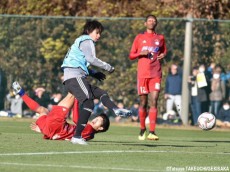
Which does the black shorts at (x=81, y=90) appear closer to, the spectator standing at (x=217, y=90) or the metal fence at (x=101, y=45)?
the spectator standing at (x=217, y=90)

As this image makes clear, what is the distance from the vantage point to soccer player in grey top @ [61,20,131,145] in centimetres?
1405

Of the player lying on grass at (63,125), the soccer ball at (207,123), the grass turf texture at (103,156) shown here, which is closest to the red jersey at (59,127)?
the player lying on grass at (63,125)

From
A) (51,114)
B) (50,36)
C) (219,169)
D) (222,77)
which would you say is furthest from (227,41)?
(219,169)

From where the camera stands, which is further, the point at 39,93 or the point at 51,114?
the point at 39,93

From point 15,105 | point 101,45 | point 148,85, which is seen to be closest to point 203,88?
point 101,45

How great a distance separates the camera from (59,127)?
14680mm

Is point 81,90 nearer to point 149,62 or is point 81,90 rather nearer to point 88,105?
point 88,105

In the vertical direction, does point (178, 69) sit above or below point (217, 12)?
below

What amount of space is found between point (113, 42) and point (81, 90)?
1291cm

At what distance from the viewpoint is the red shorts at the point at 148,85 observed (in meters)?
17.5

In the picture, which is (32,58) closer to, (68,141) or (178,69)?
(178,69)

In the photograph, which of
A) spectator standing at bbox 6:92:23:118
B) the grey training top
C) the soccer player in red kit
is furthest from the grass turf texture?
spectator standing at bbox 6:92:23:118

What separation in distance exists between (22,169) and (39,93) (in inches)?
658

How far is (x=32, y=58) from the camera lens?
27438mm
